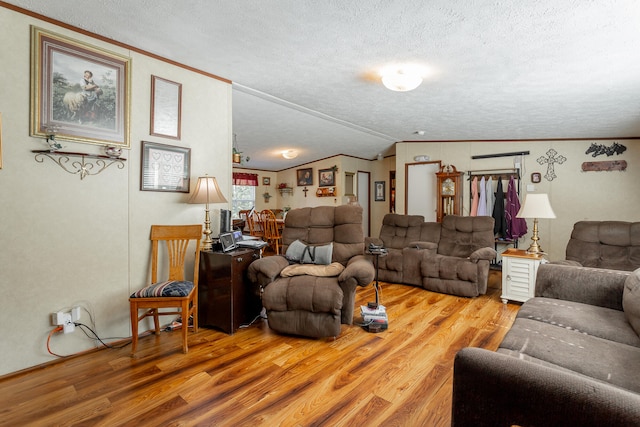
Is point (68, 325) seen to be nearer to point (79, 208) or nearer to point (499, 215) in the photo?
point (79, 208)

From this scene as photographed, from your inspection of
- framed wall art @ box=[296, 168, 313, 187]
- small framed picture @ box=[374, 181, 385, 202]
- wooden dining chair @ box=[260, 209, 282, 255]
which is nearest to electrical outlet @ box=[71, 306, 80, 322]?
wooden dining chair @ box=[260, 209, 282, 255]

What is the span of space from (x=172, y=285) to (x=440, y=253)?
354cm

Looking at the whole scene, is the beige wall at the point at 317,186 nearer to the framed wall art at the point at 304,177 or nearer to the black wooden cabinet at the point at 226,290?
the framed wall art at the point at 304,177

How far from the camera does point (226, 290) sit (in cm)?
266

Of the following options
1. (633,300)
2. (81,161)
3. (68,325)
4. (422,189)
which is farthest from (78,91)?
(422,189)

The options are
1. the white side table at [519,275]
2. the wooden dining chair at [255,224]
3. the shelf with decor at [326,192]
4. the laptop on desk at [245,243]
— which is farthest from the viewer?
the shelf with decor at [326,192]

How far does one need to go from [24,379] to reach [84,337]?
39 cm

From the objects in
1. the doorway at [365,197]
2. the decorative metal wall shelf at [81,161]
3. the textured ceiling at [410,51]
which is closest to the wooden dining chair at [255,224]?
the textured ceiling at [410,51]

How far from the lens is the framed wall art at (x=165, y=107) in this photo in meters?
2.67

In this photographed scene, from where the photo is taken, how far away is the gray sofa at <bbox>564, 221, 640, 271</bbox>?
124 inches

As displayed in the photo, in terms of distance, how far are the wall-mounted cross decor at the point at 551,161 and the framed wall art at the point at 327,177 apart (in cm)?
402

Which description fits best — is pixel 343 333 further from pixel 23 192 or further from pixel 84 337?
pixel 23 192

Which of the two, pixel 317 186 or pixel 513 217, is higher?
pixel 317 186

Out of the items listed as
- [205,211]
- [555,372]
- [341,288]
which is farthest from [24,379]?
[555,372]
